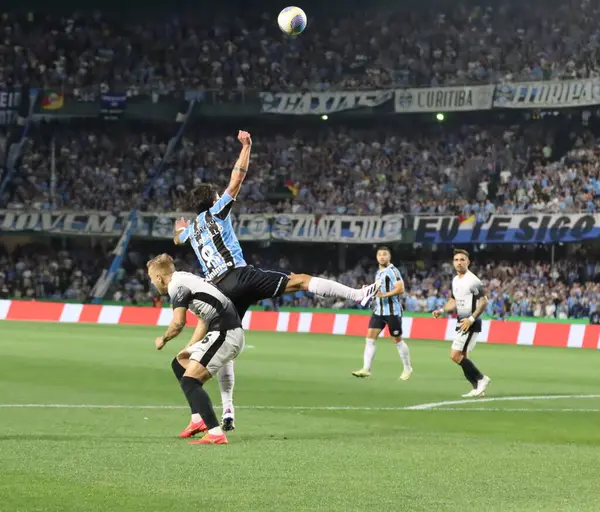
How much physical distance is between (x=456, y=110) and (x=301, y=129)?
951 cm

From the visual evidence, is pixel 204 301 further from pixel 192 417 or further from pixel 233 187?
pixel 233 187

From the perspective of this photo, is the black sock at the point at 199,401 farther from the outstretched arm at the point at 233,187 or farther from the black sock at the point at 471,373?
the black sock at the point at 471,373

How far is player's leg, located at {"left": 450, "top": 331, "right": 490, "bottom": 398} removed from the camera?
18391 mm

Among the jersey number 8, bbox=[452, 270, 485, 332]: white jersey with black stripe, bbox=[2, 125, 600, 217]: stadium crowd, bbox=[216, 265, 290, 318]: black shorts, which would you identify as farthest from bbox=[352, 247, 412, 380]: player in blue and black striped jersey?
bbox=[2, 125, 600, 217]: stadium crowd

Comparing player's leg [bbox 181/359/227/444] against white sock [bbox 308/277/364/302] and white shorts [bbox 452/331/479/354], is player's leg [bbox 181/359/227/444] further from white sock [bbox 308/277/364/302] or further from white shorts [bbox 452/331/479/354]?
white shorts [bbox 452/331/479/354]

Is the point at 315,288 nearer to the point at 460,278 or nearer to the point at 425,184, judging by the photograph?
the point at 460,278

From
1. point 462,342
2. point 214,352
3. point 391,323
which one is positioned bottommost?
point 391,323

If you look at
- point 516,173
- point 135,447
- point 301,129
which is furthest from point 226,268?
point 301,129

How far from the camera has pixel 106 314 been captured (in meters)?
40.3

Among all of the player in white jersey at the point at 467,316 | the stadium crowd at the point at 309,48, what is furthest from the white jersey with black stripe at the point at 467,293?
the stadium crowd at the point at 309,48

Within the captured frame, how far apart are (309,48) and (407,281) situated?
15.2 meters

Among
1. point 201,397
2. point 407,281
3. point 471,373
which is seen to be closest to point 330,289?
point 201,397

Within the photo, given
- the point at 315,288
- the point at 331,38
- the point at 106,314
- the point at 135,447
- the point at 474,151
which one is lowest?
the point at 106,314

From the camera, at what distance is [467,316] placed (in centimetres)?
1880
